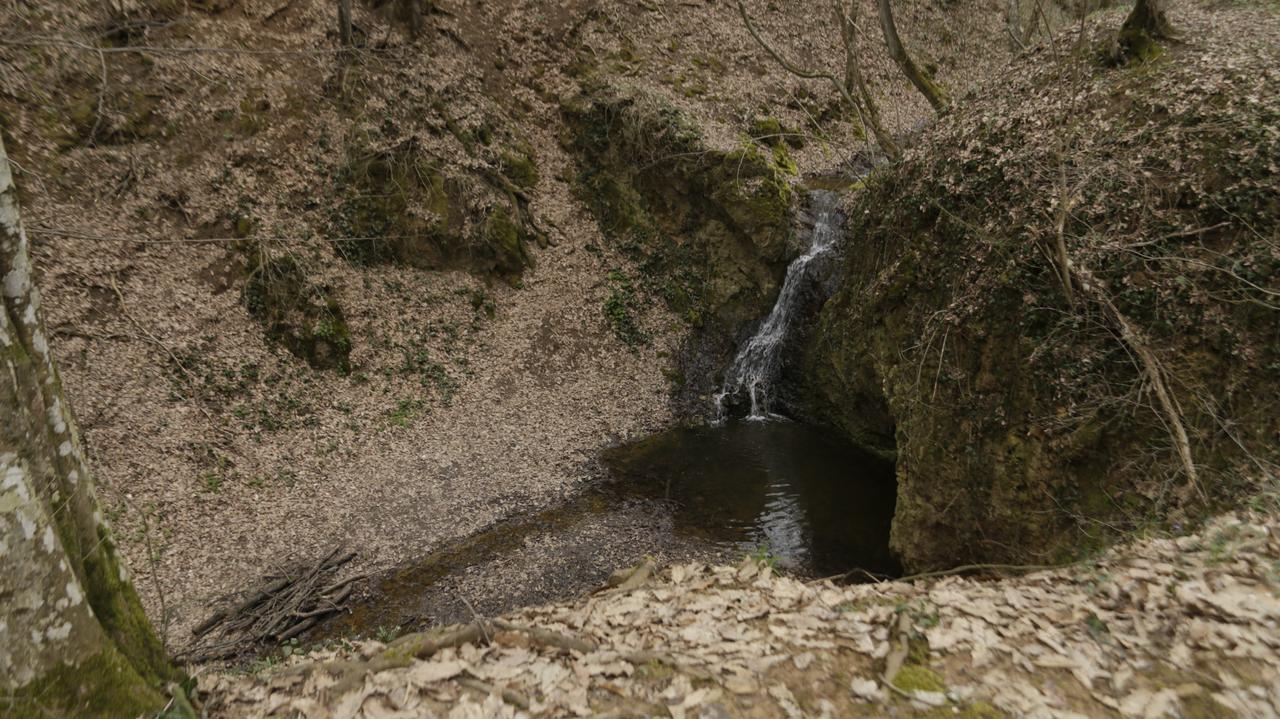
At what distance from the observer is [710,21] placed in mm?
18547

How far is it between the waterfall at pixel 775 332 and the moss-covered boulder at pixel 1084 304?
207 inches

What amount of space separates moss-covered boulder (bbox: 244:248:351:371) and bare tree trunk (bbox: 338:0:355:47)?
19.4ft

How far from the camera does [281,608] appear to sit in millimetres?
7160

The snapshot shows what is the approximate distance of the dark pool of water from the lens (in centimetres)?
896

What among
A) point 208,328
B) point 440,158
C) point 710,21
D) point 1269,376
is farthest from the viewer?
point 710,21

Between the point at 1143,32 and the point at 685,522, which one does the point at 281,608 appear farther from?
the point at 1143,32

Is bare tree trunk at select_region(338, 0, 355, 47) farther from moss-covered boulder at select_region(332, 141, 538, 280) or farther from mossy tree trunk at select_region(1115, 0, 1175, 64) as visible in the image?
mossy tree trunk at select_region(1115, 0, 1175, 64)

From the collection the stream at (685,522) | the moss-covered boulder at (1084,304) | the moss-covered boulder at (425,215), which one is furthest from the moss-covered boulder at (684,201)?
the moss-covered boulder at (1084,304)

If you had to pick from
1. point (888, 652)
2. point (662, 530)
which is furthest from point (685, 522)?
point (888, 652)

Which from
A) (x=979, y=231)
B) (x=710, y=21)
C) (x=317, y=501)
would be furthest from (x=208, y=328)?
(x=710, y=21)

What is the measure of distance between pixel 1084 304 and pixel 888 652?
4.74m

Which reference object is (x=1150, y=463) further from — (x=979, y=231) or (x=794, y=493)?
(x=794, y=493)

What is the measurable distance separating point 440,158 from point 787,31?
12910 millimetres

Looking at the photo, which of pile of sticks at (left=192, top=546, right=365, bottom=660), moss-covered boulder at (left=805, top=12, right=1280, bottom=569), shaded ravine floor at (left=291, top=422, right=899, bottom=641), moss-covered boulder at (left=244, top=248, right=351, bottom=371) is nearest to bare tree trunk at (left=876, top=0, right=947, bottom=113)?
moss-covered boulder at (left=805, top=12, right=1280, bottom=569)
